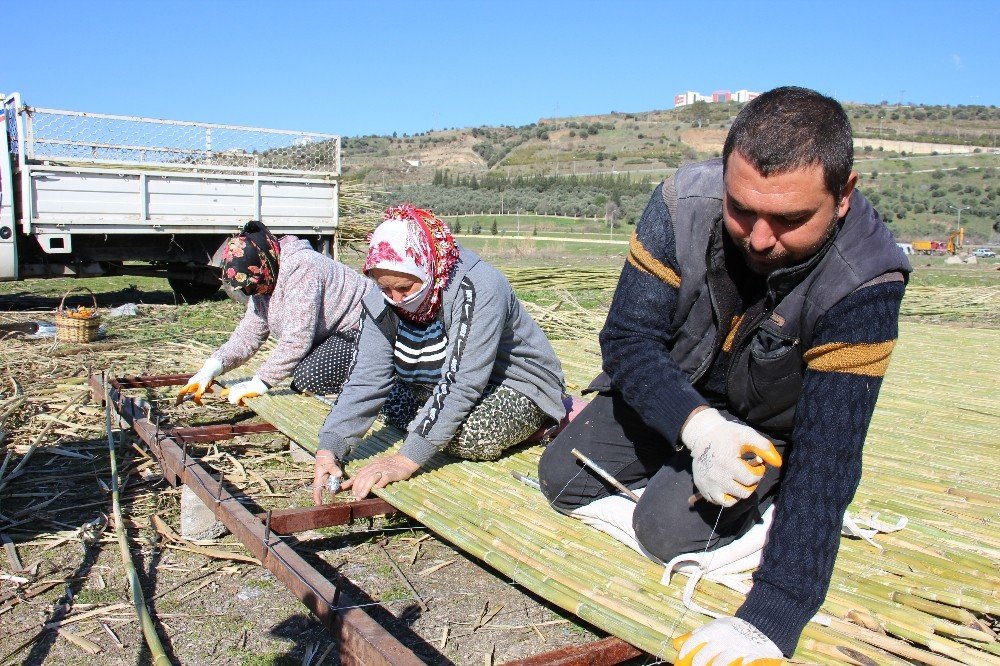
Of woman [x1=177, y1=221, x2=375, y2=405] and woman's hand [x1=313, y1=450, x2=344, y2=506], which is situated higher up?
woman [x1=177, y1=221, x2=375, y2=405]

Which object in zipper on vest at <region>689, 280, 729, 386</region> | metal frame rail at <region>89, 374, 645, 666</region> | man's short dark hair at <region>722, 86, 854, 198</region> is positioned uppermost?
man's short dark hair at <region>722, 86, 854, 198</region>

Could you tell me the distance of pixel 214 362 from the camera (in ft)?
13.0

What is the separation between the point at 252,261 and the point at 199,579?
1633 millimetres

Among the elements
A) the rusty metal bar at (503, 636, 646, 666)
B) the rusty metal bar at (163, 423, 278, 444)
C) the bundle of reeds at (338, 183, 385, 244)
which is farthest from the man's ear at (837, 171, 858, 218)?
the bundle of reeds at (338, 183, 385, 244)

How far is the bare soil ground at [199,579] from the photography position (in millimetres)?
2176

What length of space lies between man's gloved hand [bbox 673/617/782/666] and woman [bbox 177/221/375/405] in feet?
8.03

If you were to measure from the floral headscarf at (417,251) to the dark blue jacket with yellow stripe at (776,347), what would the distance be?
32.1 inches

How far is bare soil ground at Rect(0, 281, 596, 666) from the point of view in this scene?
7.14 ft

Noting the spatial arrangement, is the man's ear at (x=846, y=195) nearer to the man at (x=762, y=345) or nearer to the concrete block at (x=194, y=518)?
the man at (x=762, y=345)

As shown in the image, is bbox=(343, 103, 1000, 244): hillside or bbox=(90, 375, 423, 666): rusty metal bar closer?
bbox=(90, 375, 423, 666): rusty metal bar

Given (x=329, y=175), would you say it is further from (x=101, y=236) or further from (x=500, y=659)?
(x=500, y=659)

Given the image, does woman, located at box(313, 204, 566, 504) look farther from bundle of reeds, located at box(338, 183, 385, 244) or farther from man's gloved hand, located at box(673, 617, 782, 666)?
bundle of reeds, located at box(338, 183, 385, 244)

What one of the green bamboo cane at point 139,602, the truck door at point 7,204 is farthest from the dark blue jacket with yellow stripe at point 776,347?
the truck door at point 7,204

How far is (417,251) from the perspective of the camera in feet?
8.85
